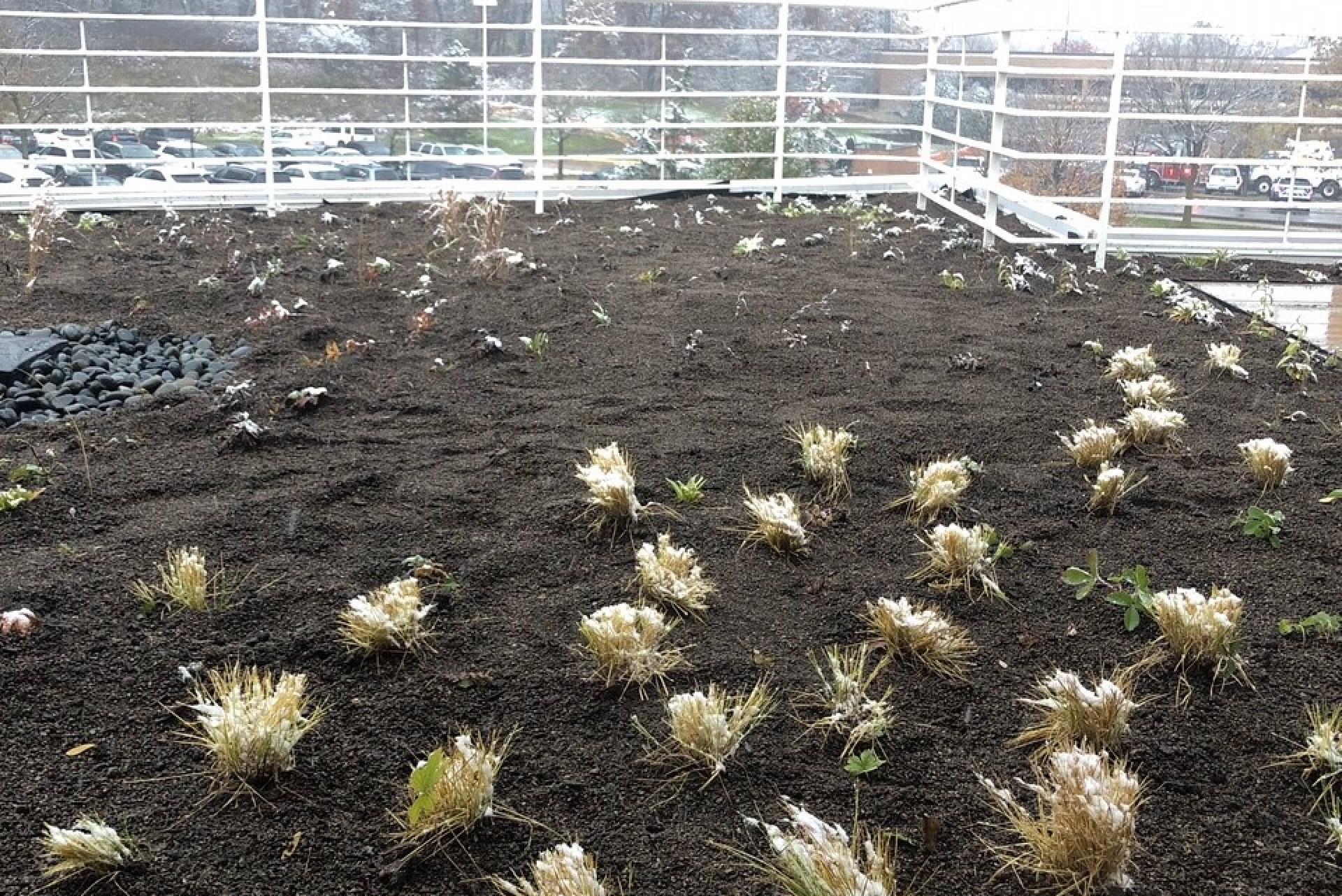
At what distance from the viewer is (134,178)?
11602mm

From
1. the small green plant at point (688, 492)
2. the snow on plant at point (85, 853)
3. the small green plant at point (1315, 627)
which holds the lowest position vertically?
the snow on plant at point (85, 853)

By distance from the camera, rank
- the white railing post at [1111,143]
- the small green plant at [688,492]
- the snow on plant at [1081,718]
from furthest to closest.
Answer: the white railing post at [1111,143]
the small green plant at [688,492]
the snow on plant at [1081,718]

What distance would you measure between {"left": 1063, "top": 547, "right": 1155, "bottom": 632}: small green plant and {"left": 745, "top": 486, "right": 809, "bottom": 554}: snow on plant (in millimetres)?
834

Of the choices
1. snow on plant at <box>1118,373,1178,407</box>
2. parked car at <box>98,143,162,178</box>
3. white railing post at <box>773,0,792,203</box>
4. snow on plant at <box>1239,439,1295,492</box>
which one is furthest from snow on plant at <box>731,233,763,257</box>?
parked car at <box>98,143,162,178</box>

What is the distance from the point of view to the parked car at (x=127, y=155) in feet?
37.8

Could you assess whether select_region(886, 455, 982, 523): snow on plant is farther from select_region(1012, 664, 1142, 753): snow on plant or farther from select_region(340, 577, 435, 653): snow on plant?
select_region(340, 577, 435, 653): snow on plant

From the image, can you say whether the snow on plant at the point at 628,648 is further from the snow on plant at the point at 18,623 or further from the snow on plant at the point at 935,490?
the snow on plant at the point at 18,623

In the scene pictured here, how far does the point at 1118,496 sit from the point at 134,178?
10.7m

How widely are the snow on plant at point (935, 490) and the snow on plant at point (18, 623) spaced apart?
274cm

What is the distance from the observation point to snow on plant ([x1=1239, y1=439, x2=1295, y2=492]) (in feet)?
13.9

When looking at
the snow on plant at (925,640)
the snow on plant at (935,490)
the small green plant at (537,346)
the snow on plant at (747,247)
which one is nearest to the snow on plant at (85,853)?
the snow on plant at (925,640)

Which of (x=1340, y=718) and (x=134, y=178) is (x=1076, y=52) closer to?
(x=1340, y=718)

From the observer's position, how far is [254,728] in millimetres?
2594

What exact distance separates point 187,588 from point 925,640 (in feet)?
6.92
